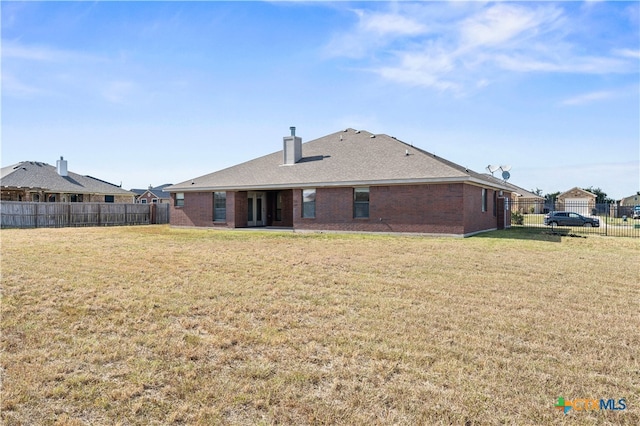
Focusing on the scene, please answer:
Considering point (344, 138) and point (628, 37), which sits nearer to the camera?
point (628, 37)

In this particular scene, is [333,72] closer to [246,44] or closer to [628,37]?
[246,44]

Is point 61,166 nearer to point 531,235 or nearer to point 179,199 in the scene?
point 179,199

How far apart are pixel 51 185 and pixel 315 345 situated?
3656 cm

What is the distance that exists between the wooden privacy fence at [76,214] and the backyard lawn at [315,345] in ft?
65.4

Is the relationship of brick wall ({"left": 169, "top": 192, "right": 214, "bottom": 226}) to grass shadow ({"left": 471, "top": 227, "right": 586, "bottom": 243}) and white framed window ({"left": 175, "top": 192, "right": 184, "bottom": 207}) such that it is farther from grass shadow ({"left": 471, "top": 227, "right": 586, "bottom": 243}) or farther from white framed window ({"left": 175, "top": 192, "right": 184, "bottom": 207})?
grass shadow ({"left": 471, "top": 227, "right": 586, "bottom": 243})

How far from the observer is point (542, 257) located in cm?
1138

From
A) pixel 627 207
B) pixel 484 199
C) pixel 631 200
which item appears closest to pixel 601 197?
pixel 631 200

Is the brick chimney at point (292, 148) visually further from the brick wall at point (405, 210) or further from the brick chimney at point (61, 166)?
the brick chimney at point (61, 166)

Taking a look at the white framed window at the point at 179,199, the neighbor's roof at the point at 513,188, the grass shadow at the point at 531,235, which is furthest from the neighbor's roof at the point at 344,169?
the neighbor's roof at the point at 513,188

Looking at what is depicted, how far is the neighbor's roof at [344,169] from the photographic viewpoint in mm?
17688

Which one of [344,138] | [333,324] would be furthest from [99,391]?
[344,138]

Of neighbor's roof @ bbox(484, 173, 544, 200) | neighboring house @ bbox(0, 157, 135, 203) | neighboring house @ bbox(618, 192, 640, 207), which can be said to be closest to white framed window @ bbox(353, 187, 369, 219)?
neighbor's roof @ bbox(484, 173, 544, 200)

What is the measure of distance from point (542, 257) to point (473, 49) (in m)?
6.83

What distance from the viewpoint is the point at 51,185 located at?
1298 inches
